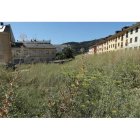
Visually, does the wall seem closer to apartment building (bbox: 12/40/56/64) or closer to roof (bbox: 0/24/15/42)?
roof (bbox: 0/24/15/42)

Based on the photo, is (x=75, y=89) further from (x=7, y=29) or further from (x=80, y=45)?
(x=7, y=29)

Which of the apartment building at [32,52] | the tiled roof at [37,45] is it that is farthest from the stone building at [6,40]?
the tiled roof at [37,45]

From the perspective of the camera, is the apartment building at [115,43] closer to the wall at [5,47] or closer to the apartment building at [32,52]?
the apartment building at [32,52]

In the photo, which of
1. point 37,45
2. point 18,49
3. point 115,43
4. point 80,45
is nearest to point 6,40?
point 18,49

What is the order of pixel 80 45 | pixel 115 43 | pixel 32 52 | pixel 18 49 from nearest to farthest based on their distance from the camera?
pixel 18 49, pixel 32 52, pixel 80 45, pixel 115 43

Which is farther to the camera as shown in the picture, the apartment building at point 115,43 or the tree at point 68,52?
the apartment building at point 115,43

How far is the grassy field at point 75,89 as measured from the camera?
3.04 m

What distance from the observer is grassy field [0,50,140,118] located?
3039 mm

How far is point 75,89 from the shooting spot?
3391 mm

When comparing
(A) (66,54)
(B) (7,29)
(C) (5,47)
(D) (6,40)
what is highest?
(B) (7,29)

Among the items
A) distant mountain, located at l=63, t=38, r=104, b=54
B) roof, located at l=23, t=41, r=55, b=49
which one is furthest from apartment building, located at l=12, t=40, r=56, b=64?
distant mountain, located at l=63, t=38, r=104, b=54
